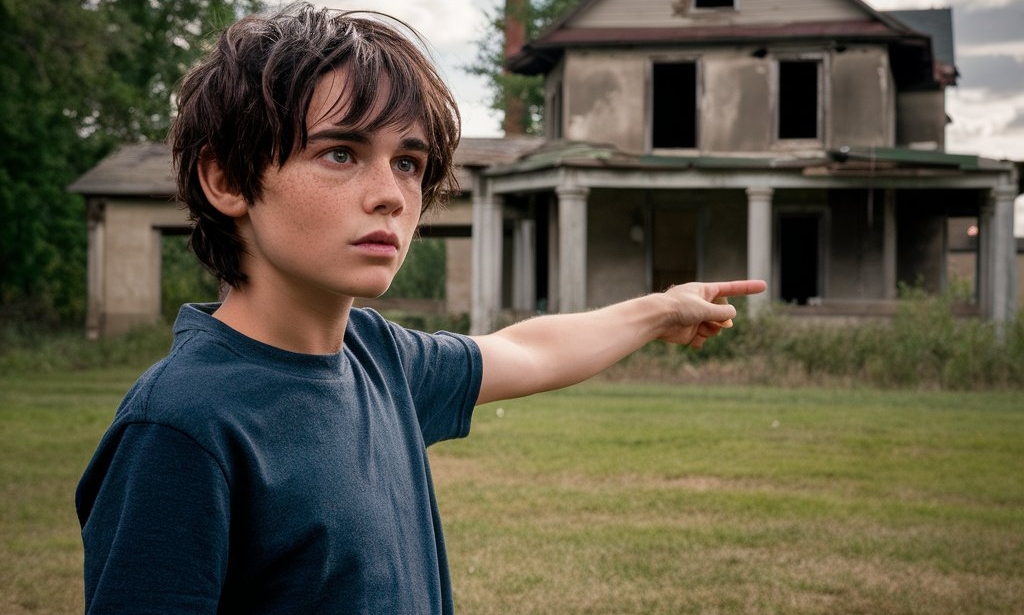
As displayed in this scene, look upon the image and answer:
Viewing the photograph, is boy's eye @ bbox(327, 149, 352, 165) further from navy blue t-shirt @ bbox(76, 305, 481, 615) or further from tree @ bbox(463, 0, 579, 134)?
tree @ bbox(463, 0, 579, 134)

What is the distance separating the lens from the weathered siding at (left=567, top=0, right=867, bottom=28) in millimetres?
22234

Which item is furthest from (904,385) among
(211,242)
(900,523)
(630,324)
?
(211,242)

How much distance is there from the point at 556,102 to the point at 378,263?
75.1 feet

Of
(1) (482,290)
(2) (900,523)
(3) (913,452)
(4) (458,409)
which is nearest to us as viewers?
(4) (458,409)

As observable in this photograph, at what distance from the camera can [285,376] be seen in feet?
5.83

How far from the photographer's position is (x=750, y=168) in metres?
20.4

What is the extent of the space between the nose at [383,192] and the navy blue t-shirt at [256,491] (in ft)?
0.82

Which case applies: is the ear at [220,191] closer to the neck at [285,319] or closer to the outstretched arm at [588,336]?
the neck at [285,319]

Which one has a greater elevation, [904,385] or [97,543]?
[97,543]

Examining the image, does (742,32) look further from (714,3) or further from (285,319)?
(285,319)

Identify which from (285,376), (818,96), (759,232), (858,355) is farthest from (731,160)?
(285,376)

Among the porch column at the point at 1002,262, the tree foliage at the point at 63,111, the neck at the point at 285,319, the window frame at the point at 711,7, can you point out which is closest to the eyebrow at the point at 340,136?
the neck at the point at 285,319

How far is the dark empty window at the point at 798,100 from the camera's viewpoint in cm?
2436

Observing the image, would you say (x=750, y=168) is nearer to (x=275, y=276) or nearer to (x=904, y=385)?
(x=904, y=385)
